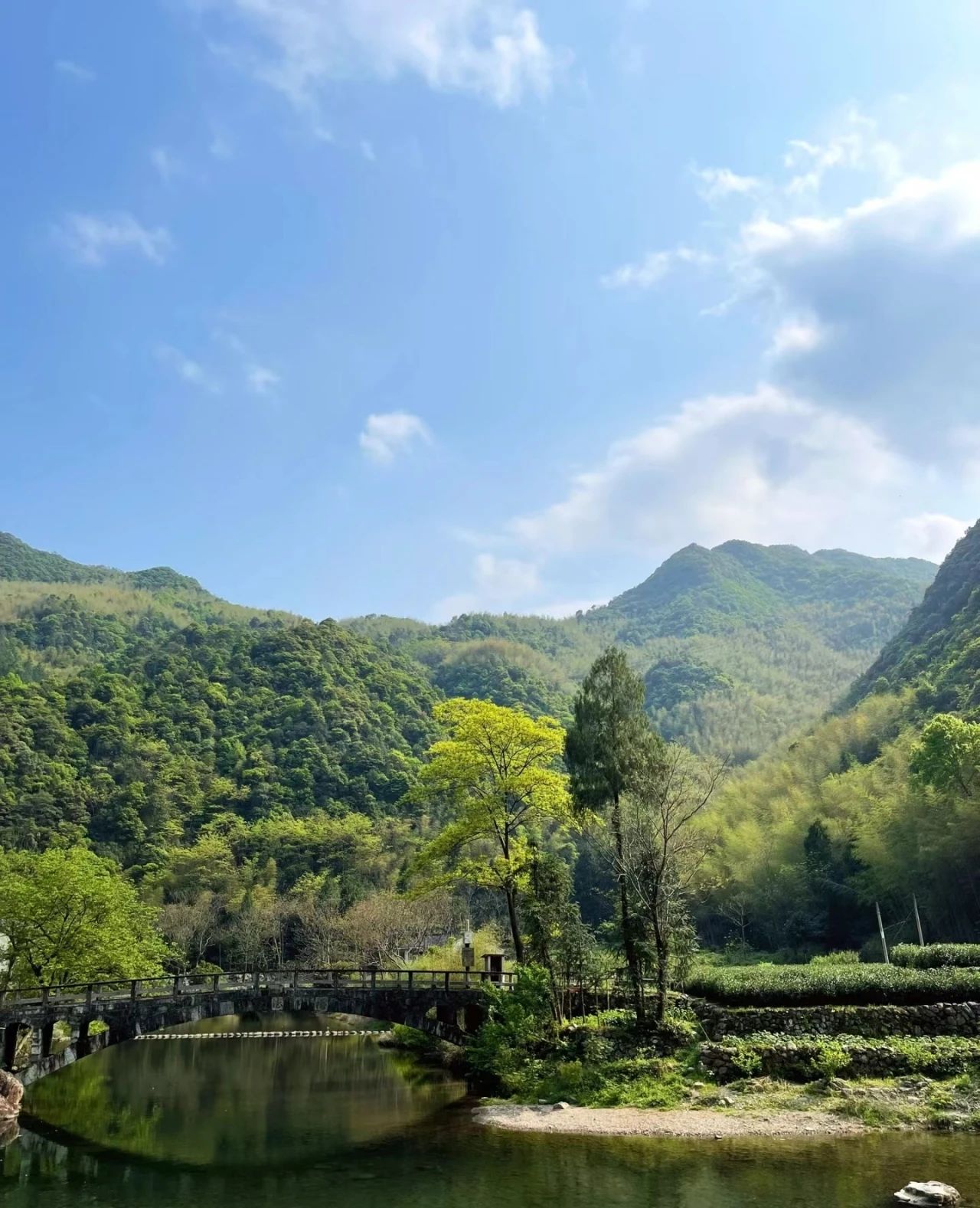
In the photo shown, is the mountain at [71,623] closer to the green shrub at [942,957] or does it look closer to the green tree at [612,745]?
the green tree at [612,745]

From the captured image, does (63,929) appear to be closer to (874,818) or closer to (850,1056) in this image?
(850,1056)

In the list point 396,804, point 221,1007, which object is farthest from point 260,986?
point 396,804

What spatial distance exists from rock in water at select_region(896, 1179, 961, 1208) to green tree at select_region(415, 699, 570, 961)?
17093 millimetres

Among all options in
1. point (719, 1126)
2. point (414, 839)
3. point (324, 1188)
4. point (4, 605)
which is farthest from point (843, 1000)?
point (4, 605)

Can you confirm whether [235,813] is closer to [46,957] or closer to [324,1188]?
[46,957]

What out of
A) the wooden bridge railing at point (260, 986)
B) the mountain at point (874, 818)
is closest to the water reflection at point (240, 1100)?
the wooden bridge railing at point (260, 986)

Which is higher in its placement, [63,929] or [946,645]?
[946,645]

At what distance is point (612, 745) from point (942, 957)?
1308cm

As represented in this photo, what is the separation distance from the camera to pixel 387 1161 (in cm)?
2131

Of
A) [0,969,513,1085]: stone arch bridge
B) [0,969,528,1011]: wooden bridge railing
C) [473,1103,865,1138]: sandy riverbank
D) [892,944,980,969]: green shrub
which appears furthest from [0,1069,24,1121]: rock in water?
[892,944,980,969]: green shrub

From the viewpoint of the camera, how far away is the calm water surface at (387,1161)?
16938 mm

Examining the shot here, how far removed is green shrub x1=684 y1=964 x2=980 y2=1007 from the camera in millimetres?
25375

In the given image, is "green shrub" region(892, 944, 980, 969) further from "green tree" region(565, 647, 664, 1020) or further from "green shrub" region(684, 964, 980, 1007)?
"green tree" region(565, 647, 664, 1020)

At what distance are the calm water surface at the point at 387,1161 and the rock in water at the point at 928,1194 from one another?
41 centimetres
